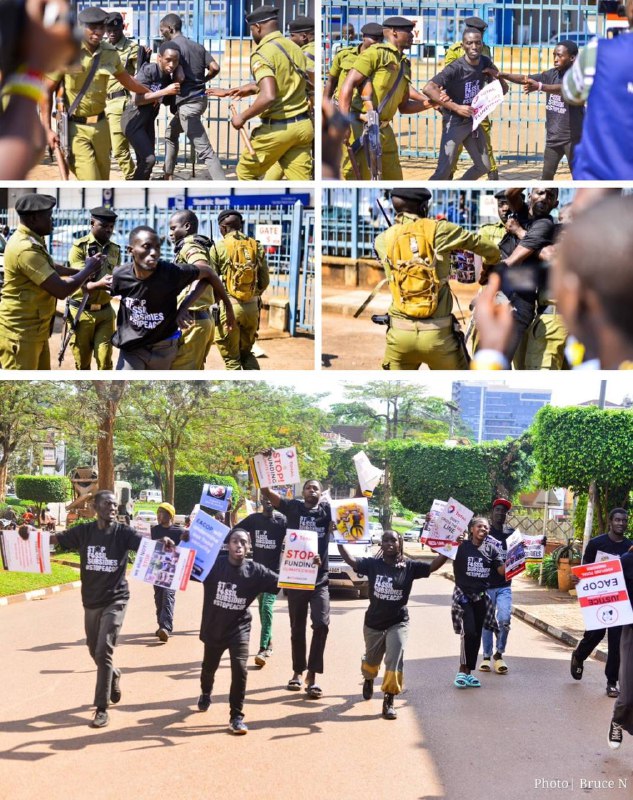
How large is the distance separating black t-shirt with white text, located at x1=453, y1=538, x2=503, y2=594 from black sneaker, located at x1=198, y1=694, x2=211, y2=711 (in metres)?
1.57

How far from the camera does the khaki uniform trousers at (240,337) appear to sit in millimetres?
7195

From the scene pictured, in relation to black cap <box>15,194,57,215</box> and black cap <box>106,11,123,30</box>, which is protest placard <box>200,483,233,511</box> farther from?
black cap <box>106,11,123,30</box>

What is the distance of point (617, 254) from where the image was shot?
1.79m

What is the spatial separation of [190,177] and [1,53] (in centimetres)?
558

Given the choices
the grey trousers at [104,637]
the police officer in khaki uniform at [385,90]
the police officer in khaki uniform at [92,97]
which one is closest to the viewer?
the grey trousers at [104,637]

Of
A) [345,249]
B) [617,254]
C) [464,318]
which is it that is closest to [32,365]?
[345,249]

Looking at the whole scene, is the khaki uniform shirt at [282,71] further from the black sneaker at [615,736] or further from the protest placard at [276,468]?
the black sneaker at [615,736]

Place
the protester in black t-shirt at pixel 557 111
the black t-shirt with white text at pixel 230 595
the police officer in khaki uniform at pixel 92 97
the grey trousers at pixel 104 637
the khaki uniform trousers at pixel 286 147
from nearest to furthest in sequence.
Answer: the grey trousers at pixel 104 637 < the black t-shirt with white text at pixel 230 595 < the khaki uniform trousers at pixel 286 147 < the police officer in khaki uniform at pixel 92 97 < the protester in black t-shirt at pixel 557 111

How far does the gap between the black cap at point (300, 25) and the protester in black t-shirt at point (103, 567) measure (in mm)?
2877

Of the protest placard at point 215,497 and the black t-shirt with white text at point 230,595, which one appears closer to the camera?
the black t-shirt with white text at point 230,595

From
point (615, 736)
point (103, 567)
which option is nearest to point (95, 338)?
point (103, 567)

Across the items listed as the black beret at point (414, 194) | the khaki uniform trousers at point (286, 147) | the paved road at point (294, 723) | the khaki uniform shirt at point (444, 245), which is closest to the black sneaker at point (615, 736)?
the paved road at point (294, 723)

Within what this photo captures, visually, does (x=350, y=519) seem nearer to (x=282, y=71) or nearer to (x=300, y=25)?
(x=282, y=71)

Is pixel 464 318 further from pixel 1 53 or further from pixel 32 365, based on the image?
pixel 1 53
